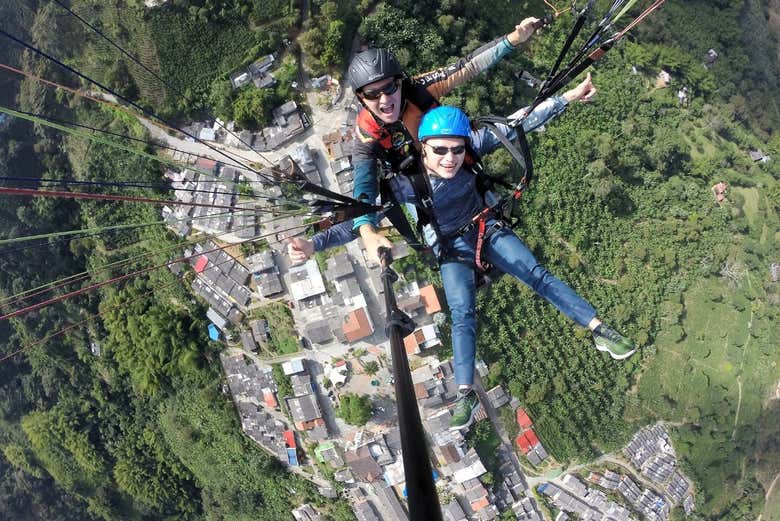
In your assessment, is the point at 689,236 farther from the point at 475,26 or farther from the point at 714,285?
the point at 475,26

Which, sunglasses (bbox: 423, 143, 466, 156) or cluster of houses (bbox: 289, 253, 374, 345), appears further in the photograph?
cluster of houses (bbox: 289, 253, 374, 345)

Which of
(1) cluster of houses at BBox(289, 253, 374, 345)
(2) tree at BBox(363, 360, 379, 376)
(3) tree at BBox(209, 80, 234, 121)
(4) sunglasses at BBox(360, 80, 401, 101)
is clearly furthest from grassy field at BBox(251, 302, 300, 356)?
(4) sunglasses at BBox(360, 80, 401, 101)

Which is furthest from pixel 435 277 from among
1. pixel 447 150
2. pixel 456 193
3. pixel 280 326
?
pixel 447 150

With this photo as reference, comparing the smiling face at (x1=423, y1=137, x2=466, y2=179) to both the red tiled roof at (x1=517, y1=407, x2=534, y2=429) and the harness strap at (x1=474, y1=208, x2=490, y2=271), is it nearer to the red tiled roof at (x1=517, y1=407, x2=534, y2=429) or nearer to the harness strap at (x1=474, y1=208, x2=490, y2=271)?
the harness strap at (x1=474, y1=208, x2=490, y2=271)

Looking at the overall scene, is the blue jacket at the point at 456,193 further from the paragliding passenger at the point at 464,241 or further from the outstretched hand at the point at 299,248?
the outstretched hand at the point at 299,248

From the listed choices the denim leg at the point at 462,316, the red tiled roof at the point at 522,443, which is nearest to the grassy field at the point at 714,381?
the red tiled roof at the point at 522,443

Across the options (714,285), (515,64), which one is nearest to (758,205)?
(714,285)
